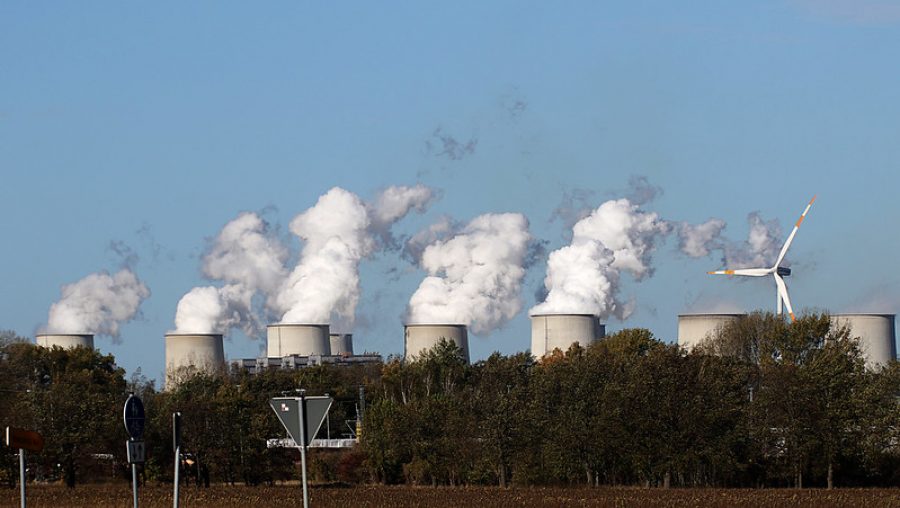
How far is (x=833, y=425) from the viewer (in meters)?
62.2

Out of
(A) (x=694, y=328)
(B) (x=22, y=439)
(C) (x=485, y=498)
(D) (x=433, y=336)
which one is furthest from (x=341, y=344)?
(B) (x=22, y=439)

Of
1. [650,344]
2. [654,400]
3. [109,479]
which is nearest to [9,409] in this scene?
[109,479]

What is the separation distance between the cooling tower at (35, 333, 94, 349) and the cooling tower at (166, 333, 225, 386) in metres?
15.6

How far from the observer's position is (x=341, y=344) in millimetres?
128875

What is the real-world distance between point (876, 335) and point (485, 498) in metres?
49.1

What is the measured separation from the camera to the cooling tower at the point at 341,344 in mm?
127500

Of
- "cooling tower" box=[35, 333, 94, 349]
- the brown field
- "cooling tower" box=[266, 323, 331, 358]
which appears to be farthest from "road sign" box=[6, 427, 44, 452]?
"cooling tower" box=[35, 333, 94, 349]

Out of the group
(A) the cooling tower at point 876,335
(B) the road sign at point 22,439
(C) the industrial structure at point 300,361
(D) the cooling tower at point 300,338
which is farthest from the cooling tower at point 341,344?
(B) the road sign at point 22,439

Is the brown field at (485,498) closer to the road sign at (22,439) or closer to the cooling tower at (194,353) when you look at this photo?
the road sign at (22,439)

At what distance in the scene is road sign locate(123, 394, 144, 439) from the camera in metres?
19.4

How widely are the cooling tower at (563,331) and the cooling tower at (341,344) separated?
3358 centimetres

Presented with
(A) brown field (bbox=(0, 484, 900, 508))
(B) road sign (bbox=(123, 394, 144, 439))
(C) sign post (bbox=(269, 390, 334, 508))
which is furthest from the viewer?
(A) brown field (bbox=(0, 484, 900, 508))

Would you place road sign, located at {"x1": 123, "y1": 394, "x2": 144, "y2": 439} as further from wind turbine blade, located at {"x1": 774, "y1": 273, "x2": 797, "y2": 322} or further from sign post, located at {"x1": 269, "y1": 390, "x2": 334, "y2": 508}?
wind turbine blade, located at {"x1": 774, "y1": 273, "x2": 797, "y2": 322}

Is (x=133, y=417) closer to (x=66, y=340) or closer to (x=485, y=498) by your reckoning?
(x=485, y=498)
